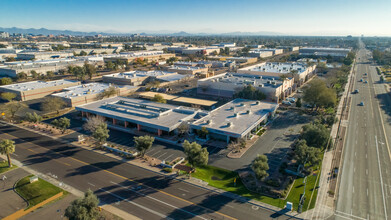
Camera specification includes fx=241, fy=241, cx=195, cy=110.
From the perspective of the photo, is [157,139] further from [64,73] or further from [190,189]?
[64,73]

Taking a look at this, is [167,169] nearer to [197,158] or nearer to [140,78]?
[197,158]

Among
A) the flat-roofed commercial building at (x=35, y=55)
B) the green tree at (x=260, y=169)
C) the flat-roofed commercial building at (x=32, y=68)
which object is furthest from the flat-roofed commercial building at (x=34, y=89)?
the green tree at (x=260, y=169)

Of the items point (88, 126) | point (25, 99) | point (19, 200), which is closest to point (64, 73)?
point (25, 99)

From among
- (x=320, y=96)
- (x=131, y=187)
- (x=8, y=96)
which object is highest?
(x=320, y=96)

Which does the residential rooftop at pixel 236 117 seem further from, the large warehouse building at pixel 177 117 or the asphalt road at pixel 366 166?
the asphalt road at pixel 366 166

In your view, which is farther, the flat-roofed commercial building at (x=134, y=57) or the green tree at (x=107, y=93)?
the flat-roofed commercial building at (x=134, y=57)

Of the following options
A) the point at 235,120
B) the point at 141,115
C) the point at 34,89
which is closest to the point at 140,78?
the point at 34,89
